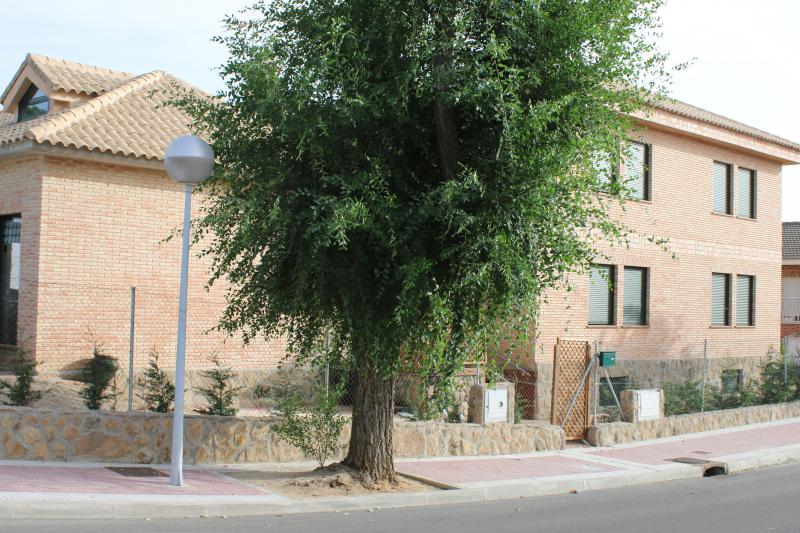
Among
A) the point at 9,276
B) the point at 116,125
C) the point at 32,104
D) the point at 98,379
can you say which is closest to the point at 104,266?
the point at 9,276

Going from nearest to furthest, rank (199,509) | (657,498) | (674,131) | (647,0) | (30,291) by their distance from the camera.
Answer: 1. (199,509)
2. (647,0)
3. (657,498)
4. (30,291)
5. (674,131)

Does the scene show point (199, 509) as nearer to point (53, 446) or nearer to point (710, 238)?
point (53, 446)

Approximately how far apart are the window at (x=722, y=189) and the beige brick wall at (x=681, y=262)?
0.24m

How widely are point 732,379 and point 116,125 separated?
57.1 feet

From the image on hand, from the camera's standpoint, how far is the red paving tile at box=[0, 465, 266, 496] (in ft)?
30.8

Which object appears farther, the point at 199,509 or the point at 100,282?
the point at 100,282

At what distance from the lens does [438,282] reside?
10430 mm

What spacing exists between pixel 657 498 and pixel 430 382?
12.2 feet

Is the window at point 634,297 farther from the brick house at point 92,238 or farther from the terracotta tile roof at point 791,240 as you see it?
the terracotta tile roof at point 791,240

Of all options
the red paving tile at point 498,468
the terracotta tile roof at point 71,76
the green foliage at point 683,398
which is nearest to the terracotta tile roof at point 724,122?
the green foliage at point 683,398

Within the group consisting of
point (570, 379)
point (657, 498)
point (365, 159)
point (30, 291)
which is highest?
point (365, 159)

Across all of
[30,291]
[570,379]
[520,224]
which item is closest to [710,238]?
[570,379]

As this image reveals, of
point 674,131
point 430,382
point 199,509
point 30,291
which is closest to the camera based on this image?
point 199,509

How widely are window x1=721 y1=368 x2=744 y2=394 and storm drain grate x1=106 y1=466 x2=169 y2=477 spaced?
14.6m
